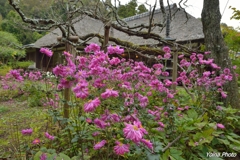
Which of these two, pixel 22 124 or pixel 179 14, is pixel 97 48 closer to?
pixel 22 124

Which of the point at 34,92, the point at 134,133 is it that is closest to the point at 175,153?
the point at 134,133

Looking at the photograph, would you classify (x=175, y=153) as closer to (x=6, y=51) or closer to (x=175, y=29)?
(x=175, y=29)

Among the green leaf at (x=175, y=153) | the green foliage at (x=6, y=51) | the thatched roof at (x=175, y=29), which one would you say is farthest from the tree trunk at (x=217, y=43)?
the green foliage at (x=6, y=51)

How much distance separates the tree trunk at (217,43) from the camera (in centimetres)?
289

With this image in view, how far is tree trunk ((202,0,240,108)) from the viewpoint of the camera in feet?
9.48

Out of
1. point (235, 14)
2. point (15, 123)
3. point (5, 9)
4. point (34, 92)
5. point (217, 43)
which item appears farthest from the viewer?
point (5, 9)

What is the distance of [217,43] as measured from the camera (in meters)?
3.00

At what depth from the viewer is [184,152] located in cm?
173

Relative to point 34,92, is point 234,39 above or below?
above

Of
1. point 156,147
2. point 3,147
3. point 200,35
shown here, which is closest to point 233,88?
point 156,147

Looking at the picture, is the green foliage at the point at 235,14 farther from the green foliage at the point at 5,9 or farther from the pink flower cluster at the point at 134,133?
the green foliage at the point at 5,9

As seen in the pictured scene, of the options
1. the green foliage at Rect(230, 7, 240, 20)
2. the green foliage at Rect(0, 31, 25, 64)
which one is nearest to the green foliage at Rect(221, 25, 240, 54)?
the green foliage at Rect(230, 7, 240, 20)

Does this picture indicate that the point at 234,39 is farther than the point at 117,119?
Yes

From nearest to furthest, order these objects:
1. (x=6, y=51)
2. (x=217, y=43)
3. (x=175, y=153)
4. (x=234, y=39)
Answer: (x=175, y=153), (x=217, y=43), (x=234, y=39), (x=6, y=51)
